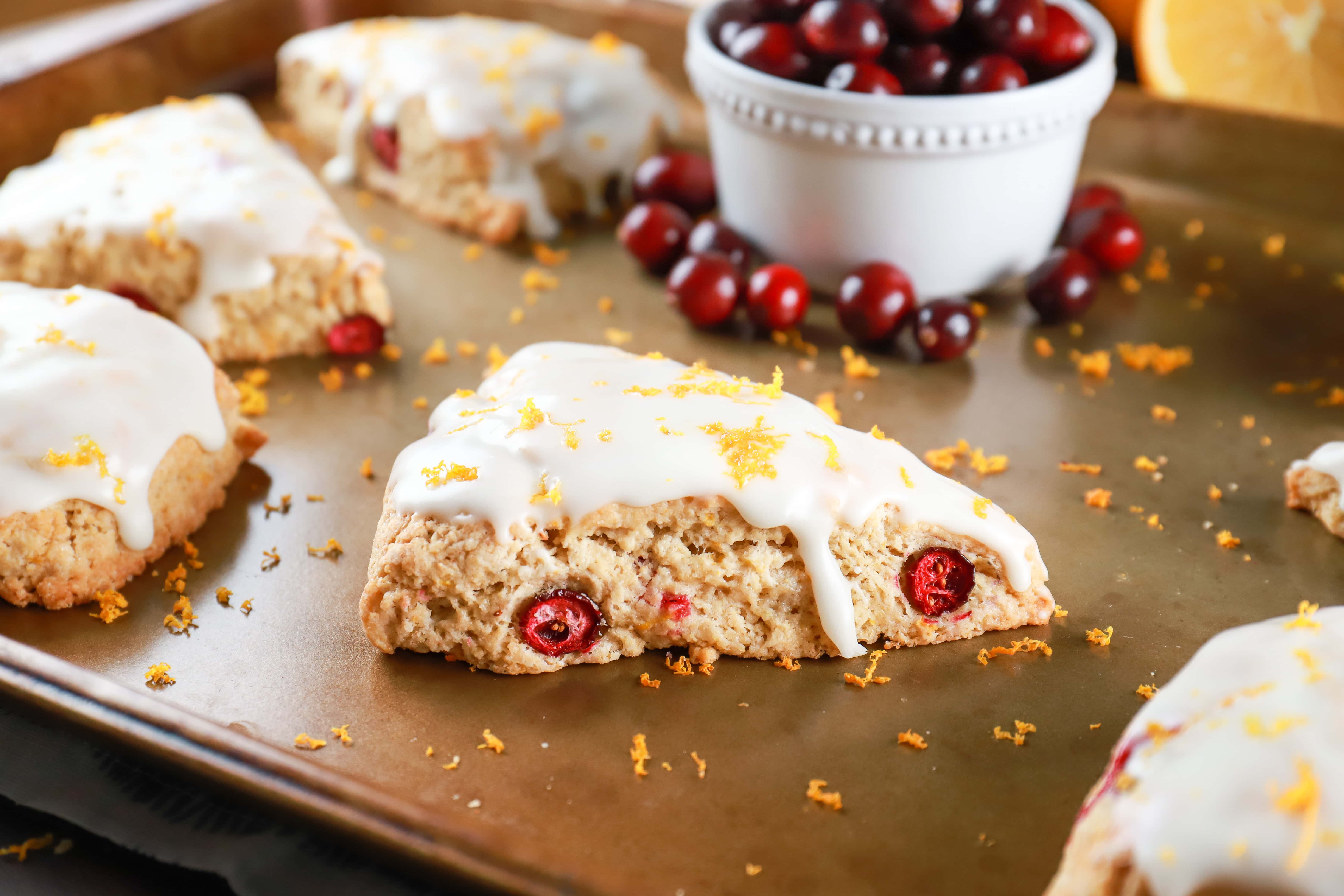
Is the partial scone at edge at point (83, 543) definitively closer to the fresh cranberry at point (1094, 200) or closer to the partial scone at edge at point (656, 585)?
the partial scone at edge at point (656, 585)

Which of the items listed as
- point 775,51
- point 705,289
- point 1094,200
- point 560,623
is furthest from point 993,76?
point 560,623

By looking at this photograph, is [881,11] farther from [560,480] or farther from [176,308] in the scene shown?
[176,308]

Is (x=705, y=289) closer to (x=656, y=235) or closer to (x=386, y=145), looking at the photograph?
(x=656, y=235)

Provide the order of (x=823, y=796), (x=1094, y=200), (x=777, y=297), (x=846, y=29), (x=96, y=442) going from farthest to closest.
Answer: (x=1094, y=200)
(x=777, y=297)
(x=846, y=29)
(x=96, y=442)
(x=823, y=796)

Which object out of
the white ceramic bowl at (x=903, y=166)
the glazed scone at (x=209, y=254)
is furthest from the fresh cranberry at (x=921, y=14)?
the glazed scone at (x=209, y=254)

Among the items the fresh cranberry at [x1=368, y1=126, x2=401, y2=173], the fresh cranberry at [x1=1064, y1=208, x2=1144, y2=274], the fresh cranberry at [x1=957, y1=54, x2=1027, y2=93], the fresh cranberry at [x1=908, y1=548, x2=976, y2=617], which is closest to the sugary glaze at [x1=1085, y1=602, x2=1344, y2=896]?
the fresh cranberry at [x1=908, y1=548, x2=976, y2=617]

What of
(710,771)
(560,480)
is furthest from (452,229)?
(710,771)
